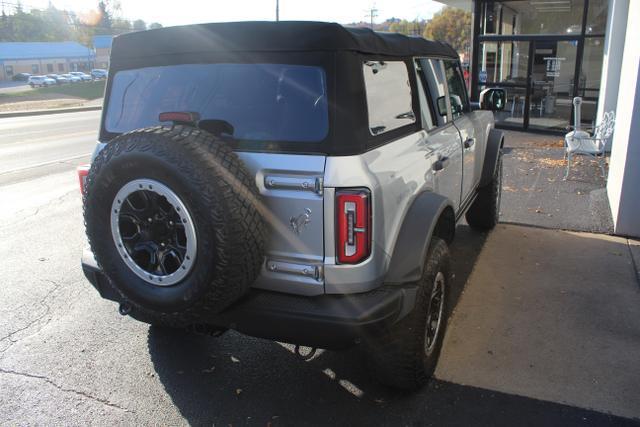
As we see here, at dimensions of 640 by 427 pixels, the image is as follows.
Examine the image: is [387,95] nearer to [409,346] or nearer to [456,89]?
[409,346]

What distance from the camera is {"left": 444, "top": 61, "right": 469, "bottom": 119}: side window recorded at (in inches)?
176

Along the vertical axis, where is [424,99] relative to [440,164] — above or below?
above

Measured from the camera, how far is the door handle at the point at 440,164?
3.45 meters

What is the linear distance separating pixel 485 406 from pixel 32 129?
1858 centimetres

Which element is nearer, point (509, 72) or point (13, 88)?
point (509, 72)

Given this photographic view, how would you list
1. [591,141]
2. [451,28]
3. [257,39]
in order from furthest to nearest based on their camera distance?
1. [451,28]
2. [591,141]
3. [257,39]

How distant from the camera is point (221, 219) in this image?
92.9 inches

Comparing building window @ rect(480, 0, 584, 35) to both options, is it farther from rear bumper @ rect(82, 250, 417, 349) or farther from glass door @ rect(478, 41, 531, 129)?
rear bumper @ rect(82, 250, 417, 349)

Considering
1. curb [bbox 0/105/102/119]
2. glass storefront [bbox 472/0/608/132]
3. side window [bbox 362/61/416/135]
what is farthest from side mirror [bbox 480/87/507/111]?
curb [bbox 0/105/102/119]

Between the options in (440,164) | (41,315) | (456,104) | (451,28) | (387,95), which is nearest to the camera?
(387,95)

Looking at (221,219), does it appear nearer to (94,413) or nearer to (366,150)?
(366,150)

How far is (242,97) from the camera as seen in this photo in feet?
9.25

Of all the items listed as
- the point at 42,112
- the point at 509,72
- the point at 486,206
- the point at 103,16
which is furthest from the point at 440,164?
the point at 103,16

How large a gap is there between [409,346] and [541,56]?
11.7 m
